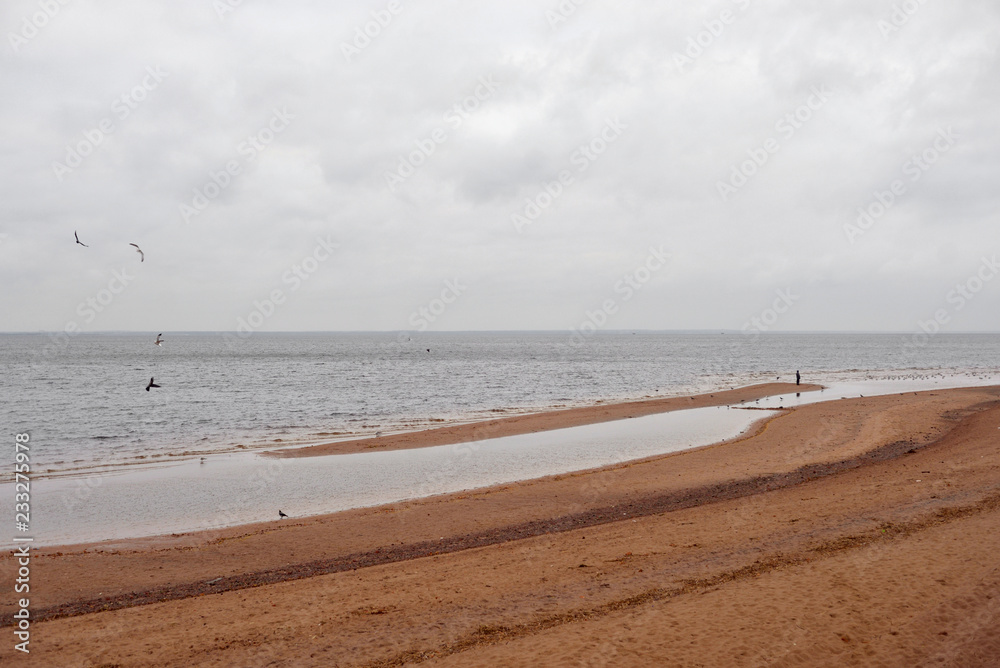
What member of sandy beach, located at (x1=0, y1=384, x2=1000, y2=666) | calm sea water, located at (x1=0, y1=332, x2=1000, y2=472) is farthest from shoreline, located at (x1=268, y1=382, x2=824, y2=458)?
sandy beach, located at (x1=0, y1=384, x2=1000, y2=666)

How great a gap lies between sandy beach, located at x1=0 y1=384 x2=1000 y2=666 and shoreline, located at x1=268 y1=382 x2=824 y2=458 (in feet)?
38.5

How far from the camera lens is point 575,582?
12.1 m

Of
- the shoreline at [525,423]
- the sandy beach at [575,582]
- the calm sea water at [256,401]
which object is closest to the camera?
the sandy beach at [575,582]

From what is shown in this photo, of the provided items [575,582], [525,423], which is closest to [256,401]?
[525,423]

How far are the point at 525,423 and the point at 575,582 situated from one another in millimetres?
27356

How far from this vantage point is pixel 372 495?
72.3 feet

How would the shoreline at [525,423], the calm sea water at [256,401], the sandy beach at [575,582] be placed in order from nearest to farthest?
the sandy beach at [575,582] → the shoreline at [525,423] → the calm sea water at [256,401]

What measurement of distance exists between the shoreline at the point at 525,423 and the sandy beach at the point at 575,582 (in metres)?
11.7

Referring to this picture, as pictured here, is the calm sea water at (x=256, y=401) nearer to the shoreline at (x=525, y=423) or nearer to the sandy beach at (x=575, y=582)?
the shoreline at (x=525, y=423)

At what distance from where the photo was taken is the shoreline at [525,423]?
31.5 metres

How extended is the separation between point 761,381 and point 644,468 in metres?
50.7

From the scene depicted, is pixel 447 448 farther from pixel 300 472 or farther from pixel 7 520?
pixel 7 520

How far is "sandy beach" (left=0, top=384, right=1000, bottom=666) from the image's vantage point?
9.44 metres

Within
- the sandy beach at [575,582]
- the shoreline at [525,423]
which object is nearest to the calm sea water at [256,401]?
the shoreline at [525,423]
